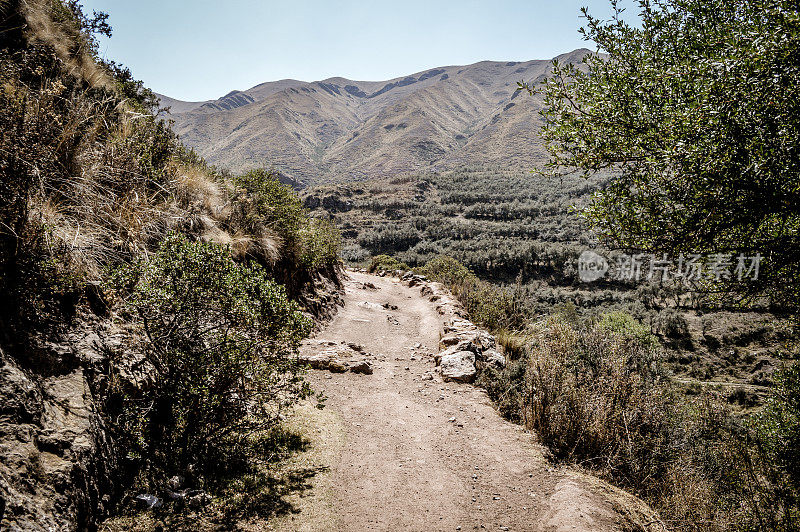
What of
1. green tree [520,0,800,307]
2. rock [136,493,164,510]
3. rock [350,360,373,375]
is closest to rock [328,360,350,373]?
rock [350,360,373,375]

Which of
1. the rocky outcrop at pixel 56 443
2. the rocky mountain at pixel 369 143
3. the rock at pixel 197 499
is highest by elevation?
the rocky mountain at pixel 369 143

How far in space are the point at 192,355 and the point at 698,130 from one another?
6.51 metres

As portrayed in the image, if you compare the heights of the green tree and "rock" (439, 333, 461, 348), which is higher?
the green tree

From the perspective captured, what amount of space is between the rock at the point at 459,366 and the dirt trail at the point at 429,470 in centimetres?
32

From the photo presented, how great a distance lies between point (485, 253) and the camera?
180 ft

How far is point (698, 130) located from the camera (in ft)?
13.9

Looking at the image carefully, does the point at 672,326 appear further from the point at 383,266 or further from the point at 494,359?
the point at 494,359

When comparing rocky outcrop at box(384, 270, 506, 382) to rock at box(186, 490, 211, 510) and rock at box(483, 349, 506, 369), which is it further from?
rock at box(186, 490, 211, 510)

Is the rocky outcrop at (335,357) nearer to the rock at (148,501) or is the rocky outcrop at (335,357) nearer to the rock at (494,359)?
the rock at (494,359)

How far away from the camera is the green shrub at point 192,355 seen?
3.80 metres

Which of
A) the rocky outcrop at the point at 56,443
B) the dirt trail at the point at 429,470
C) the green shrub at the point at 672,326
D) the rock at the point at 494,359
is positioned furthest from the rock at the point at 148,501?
the green shrub at the point at 672,326

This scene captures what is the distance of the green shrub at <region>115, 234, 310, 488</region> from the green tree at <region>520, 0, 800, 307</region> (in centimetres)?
543

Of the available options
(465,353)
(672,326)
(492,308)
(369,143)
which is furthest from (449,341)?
(369,143)

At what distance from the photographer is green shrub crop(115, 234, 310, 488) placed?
12.5 feet
